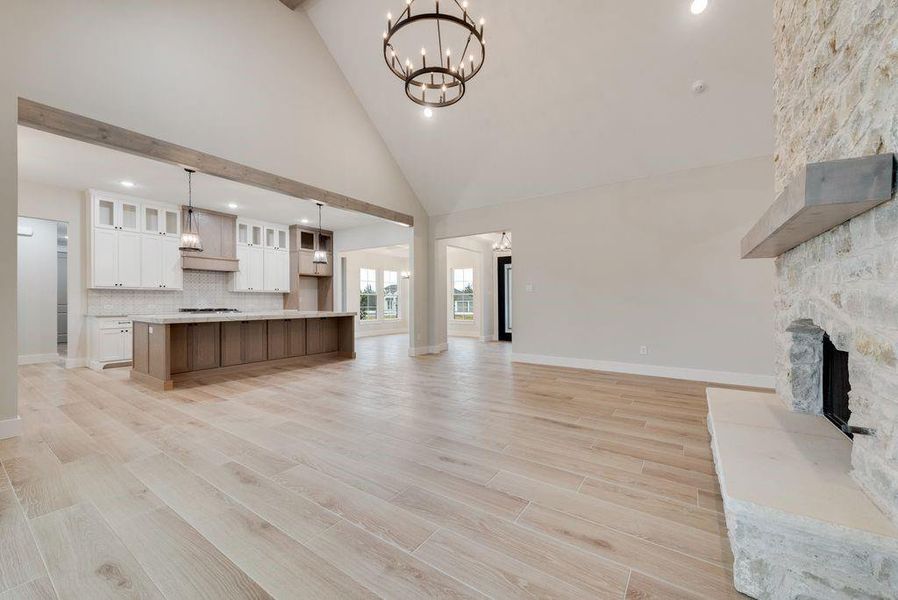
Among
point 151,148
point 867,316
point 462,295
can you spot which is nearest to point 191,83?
point 151,148

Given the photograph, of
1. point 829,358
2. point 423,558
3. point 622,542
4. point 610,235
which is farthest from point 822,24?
point 610,235

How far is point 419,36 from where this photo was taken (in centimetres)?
443

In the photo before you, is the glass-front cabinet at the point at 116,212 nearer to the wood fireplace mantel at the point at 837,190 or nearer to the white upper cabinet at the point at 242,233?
the white upper cabinet at the point at 242,233

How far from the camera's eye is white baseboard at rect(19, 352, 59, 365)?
603 cm

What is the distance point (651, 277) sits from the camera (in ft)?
15.8

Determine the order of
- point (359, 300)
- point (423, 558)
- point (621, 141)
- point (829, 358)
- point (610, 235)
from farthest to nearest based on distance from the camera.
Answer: point (359, 300) < point (610, 235) < point (621, 141) < point (829, 358) < point (423, 558)

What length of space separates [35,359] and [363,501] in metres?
7.91

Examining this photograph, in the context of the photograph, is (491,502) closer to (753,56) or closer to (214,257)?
(753,56)

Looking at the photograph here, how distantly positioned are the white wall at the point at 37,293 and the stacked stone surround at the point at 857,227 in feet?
32.2

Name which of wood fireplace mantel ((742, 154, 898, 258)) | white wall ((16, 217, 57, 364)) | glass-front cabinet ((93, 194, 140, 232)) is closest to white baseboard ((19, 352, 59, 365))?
white wall ((16, 217, 57, 364))

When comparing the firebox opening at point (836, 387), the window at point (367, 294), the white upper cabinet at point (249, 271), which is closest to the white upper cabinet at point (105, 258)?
the white upper cabinet at point (249, 271)

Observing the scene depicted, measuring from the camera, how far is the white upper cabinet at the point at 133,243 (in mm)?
5805

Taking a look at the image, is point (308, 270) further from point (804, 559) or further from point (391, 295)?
point (804, 559)

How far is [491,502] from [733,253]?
4376mm
